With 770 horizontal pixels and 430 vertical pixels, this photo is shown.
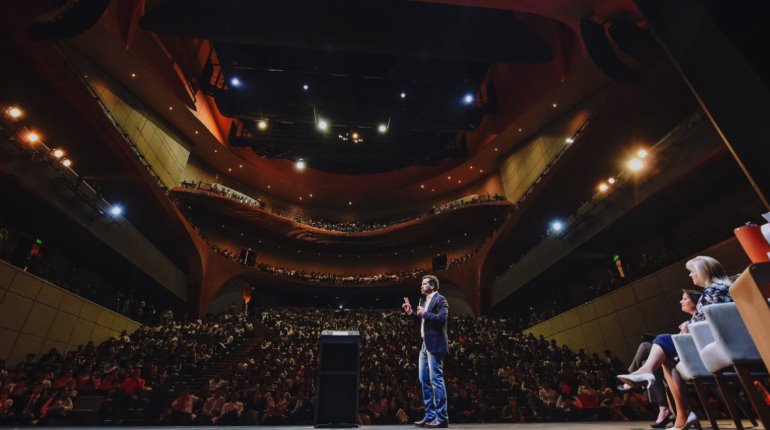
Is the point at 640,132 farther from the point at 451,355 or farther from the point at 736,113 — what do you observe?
the point at 736,113

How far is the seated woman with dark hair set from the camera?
267 centimetres

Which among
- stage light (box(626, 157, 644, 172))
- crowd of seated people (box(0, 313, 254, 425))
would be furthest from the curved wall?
crowd of seated people (box(0, 313, 254, 425))

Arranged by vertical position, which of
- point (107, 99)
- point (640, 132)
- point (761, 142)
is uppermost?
point (107, 99)

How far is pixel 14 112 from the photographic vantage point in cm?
907

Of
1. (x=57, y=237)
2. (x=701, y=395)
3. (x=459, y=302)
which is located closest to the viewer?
(x=701, y=395)

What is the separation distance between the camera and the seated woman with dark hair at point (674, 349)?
2.67 meters

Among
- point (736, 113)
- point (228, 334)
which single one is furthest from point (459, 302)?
point (736, 113)

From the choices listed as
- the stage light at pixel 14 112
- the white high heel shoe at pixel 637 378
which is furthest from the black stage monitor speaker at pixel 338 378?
the stage light at pixel 14 112

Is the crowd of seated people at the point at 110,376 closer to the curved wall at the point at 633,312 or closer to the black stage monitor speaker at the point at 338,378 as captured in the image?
the black stage monitor speaker at the point at 338,378

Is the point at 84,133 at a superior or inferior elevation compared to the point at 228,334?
superior

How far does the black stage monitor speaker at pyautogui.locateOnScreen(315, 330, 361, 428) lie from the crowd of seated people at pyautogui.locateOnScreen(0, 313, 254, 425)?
17.8 ft

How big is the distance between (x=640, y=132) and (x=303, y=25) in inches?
427

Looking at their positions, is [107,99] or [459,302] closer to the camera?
[107,99]

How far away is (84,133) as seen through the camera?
10914 mm
